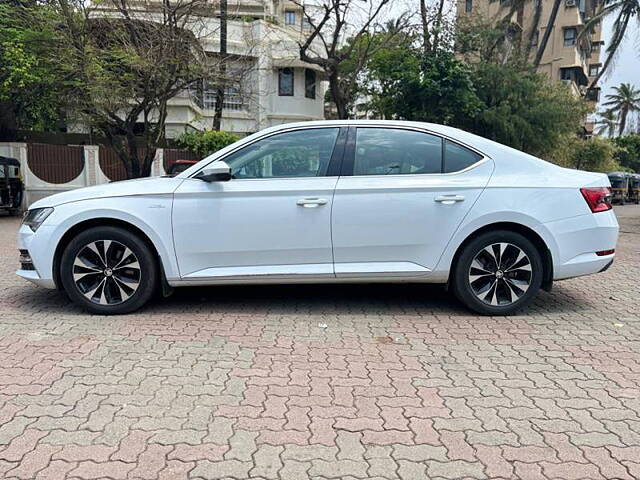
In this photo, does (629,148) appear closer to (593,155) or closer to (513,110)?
(593,155)

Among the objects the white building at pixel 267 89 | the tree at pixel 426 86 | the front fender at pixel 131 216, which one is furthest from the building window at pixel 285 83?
the front fender at pixel 131 216

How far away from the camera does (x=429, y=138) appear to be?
4.77 metres

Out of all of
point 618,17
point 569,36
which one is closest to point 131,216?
point 618,17

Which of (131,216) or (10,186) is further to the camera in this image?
(10,186)

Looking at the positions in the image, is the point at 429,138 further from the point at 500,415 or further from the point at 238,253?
the point at 500,415

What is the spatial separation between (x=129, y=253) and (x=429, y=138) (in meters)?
2.85

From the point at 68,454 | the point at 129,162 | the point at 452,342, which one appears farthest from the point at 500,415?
the point at 129,162

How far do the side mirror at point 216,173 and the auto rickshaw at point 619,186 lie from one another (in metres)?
34.6

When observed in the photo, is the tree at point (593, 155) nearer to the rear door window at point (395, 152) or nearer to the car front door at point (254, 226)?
the rear door window at point (395, 152)

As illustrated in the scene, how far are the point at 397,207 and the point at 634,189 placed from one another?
132ft

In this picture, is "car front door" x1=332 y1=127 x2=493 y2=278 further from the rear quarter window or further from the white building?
the white building

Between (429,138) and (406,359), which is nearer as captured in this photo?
(406,359)

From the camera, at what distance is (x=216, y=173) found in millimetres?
4434

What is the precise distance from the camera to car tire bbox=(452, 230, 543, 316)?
4590 mm
